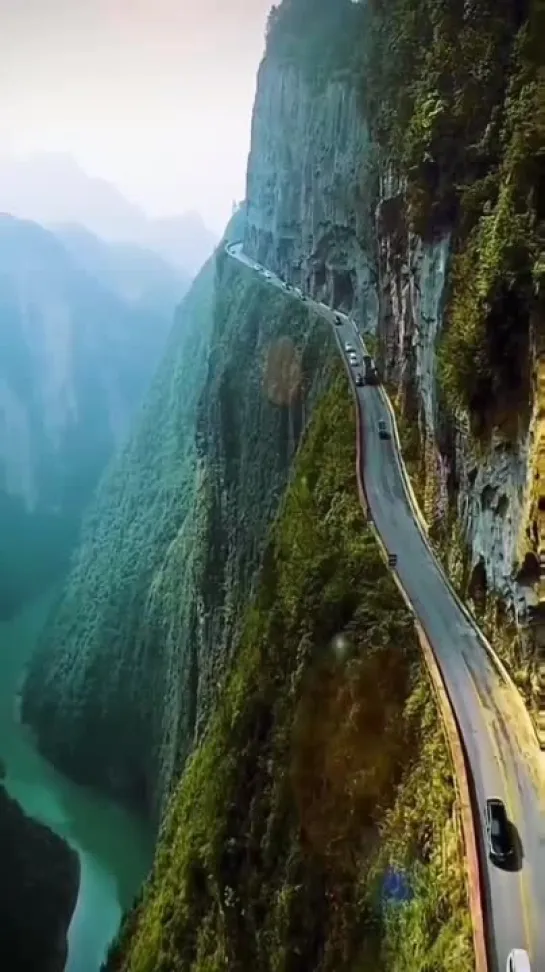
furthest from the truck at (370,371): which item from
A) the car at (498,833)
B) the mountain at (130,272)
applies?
the mountain at (130,272)

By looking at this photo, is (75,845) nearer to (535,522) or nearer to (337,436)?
(337,436)

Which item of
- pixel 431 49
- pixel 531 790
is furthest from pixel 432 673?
pixel 431 49

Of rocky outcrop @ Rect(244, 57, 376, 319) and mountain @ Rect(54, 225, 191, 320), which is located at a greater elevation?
mountain @ Rect(54, 225, 191, 320)

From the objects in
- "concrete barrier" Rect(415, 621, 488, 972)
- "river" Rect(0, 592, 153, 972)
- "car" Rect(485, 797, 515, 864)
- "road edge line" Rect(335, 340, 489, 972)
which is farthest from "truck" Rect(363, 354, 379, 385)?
"river" Rect(0, 592, 153, 972)

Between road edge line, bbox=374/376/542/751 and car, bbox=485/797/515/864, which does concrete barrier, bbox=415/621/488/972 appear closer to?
car, bbox=485/797/515/864

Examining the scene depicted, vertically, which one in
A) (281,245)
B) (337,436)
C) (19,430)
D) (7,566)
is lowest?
(337,436)

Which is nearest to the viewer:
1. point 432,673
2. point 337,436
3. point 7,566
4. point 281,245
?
point 432,673

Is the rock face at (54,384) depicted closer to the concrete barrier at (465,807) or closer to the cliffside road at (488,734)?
the cliffside road at (488,734)
